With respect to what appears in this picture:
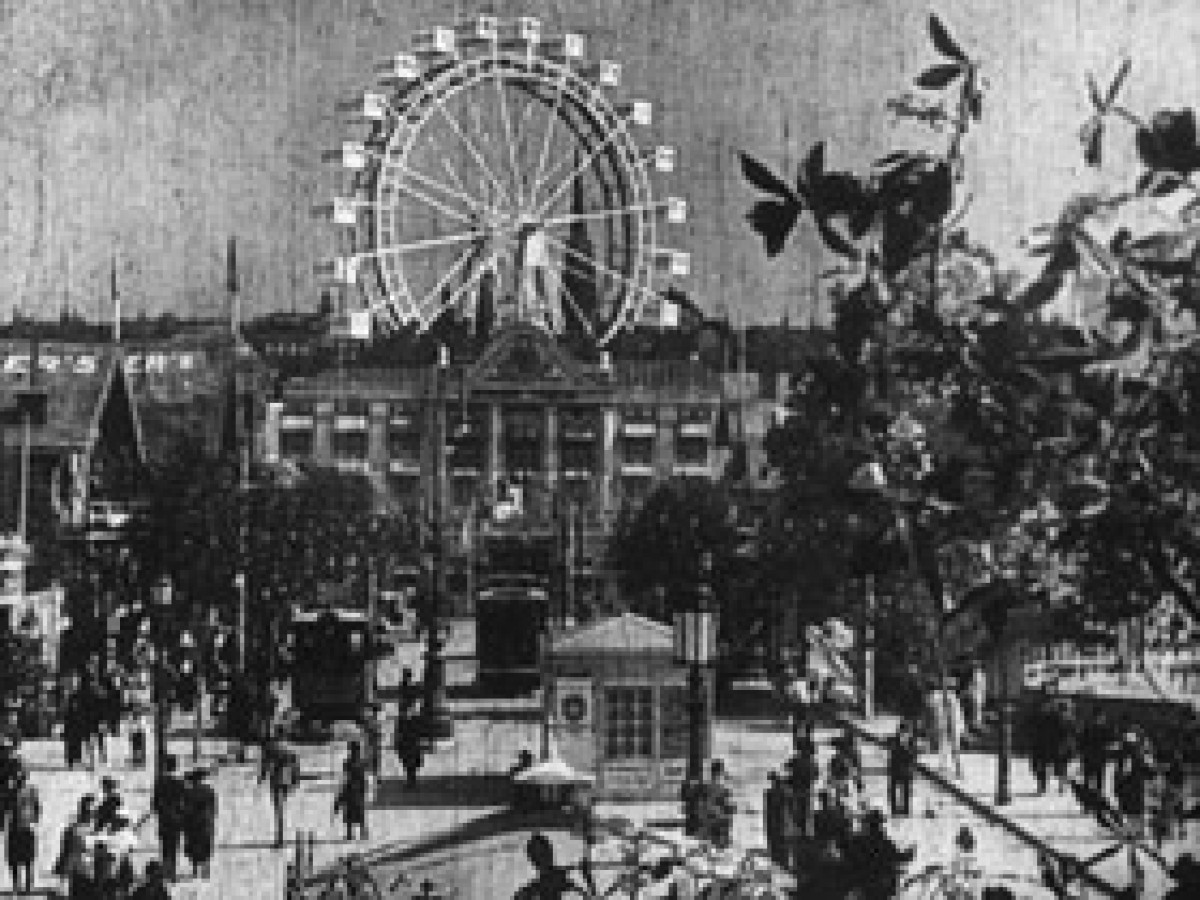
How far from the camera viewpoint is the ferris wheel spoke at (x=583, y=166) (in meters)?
37.4

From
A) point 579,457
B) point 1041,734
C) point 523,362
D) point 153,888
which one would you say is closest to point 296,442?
point 523,362

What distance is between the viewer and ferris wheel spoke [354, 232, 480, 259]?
111 ft

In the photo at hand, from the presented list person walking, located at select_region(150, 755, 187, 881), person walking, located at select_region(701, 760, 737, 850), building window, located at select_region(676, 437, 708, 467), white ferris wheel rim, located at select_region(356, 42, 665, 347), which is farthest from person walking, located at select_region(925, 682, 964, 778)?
building window, located at select_region(676, 437, 708, 467)

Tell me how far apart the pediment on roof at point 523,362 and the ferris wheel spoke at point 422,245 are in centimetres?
1945

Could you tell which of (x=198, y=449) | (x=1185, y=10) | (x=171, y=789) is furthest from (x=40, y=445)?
(x=1185, y=10)

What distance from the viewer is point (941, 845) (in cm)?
1372

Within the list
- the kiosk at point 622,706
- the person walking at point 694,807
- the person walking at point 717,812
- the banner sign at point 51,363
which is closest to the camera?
the person walking at point 717,812

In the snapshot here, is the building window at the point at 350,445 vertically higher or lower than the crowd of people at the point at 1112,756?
lower

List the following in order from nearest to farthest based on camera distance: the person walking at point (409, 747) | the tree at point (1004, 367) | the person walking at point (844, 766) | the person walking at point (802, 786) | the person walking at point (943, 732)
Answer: the tree at point (1004, 367) < the person walking at point (802, 786) < the person walking at point (844, 766) < the person walking at point (943, 732) < the person walking at point (409, 747)

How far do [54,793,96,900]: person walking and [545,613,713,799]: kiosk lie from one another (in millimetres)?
4798

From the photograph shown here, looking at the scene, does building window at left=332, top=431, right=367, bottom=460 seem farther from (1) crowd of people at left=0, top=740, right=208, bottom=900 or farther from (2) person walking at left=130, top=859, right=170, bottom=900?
(2) person walking at left=130, top=859, right=170, bottom=900

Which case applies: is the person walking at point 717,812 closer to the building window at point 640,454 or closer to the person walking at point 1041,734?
the person walking at point 1041,734

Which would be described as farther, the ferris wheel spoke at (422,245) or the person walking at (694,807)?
the ferris wheel spoke at (422,245)

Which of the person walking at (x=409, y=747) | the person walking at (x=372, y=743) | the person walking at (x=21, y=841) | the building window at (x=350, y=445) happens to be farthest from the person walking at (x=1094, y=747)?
the building window at (x=350, y=445)
